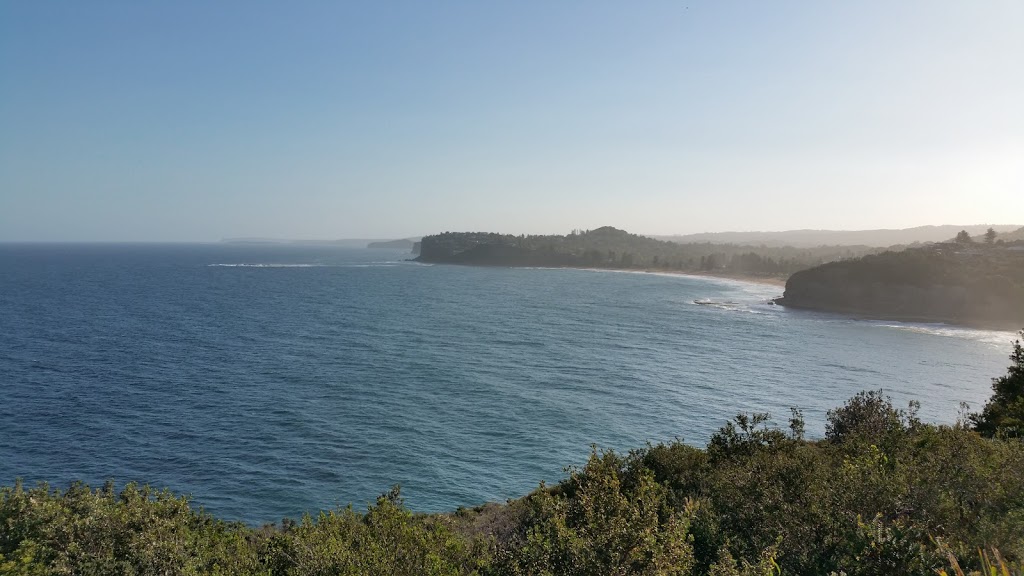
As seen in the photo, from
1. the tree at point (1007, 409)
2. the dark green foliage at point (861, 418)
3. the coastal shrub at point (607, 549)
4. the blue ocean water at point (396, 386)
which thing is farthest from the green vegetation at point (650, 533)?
the blue ocean water at point (396, 386)

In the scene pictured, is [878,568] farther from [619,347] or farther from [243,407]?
[619,347]

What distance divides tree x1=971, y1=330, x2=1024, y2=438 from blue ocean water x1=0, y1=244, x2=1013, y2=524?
469 inches

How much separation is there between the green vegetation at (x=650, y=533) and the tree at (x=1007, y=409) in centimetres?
1500

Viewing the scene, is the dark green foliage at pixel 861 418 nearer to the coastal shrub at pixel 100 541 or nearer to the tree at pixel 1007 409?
the tree at pixel 1007 409

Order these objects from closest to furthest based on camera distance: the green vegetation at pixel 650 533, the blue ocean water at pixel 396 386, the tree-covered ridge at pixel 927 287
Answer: the green vegetation at pixel 650 533
the blue ocean water at pixel 396 386
the tree-covered ridge at pixel 927 287

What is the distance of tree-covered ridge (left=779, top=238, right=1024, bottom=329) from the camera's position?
4547 inches

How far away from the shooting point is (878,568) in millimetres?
13359

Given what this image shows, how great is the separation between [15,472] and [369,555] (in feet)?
128

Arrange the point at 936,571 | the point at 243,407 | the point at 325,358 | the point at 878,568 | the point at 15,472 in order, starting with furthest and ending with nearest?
1. the point at 325,358
2. the point at 243,407
3. the point at 15,472
4. the point at 878,568
5. the point at 936,571

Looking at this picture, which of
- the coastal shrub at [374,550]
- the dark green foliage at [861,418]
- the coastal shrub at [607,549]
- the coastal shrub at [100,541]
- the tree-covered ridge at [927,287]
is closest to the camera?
Answer: the coastal shrub at [607,549]

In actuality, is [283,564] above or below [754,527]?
below

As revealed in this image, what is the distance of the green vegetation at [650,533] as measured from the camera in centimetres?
1274

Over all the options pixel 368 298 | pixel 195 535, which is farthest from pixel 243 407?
pixel 368 298

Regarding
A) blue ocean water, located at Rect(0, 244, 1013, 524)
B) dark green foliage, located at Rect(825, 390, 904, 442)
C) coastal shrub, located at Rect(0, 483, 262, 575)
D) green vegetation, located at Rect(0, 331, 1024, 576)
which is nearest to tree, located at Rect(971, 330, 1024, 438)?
dark green foliage, located at Rect(825, 390, 904, 442)
